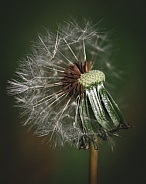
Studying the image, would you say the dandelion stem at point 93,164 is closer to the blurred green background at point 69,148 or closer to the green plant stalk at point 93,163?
the green plant stalk at point 93,163

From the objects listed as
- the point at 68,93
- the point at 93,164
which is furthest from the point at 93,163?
the point at 68,93

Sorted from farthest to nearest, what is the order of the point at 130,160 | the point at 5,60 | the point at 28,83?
1. the point at 130,160
2. the point at 5,60
3. the point at 28,83

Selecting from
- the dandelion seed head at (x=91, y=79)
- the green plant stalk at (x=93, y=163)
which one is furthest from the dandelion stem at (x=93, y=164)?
the dandelion seed head at (x=91, y=79)

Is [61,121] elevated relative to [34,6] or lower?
lower

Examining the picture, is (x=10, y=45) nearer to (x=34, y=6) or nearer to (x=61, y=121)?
(x=34, y=6)

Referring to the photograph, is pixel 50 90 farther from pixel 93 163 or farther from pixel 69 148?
pixel 69 148

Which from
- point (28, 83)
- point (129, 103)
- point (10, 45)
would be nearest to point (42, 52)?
point (28, 83)
